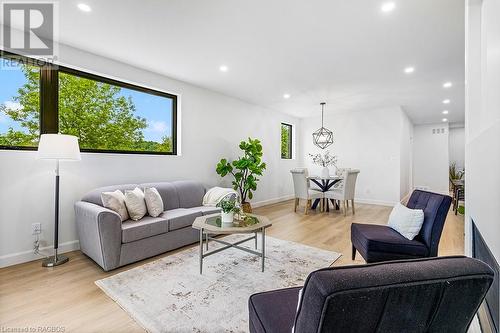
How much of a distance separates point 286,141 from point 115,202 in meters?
5.53

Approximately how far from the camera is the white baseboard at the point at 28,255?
8.36ft

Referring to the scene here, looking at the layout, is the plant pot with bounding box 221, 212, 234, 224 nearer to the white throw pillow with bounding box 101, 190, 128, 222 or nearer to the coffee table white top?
the coffee table white top

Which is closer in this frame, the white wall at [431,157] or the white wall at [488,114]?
the white wall at [488,114]

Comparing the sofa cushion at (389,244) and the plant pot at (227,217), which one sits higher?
the plant pot at (227,217)

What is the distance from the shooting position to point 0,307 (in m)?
1.84

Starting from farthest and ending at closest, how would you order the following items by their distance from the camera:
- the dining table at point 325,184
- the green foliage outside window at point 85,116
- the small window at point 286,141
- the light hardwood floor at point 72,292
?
the small window at point 286,141, the dining table at point 325,184, the green foliage outside window at point 85,116, the light hardwood floor at point 72,292

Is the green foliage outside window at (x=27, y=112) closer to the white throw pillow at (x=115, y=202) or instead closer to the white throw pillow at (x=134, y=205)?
the white throw pillow at (x=115, y=202)

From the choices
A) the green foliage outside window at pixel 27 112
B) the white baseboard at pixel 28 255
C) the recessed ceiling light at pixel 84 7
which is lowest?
the white baseboard at pixel 28 255

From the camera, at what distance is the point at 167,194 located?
3531 mm

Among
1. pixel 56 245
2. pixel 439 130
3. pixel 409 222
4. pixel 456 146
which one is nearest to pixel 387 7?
pixel 409 222

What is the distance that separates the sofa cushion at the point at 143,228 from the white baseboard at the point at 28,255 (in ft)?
2.97

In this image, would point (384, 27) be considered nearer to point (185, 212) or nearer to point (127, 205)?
point (185, 212)

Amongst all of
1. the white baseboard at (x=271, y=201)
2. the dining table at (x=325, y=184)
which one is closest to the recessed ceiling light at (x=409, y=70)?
the dining table at (x=325, y=184)

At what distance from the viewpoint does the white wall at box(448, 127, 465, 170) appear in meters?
9.12
